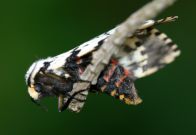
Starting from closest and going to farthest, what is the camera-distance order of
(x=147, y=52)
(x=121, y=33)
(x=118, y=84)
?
1. (x=121, y=33)
2. (x=147, y=52)
3. (x=118, y=84)

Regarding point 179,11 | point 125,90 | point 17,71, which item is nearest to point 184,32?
point 179,11

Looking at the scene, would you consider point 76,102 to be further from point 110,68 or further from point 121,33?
point 121,33

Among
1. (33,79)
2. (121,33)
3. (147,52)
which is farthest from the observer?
(33,79)

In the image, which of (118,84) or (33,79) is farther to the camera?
(33,79)

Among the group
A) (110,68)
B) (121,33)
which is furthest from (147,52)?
(121,33)

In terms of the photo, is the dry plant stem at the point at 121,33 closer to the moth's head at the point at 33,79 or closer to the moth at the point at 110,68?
the moth at the point at 110,68

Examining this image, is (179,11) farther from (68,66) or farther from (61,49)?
(68,66)
